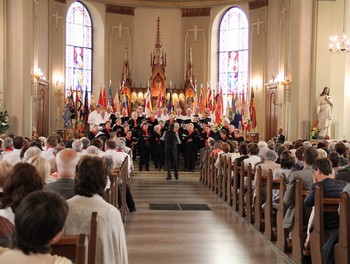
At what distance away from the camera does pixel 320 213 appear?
18.7ft

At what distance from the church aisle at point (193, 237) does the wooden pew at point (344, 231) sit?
6.80 feet

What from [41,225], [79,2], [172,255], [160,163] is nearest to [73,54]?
[79,2]

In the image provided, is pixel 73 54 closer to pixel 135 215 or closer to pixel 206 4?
pixel 206 4

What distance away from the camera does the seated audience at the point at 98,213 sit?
4.24 m

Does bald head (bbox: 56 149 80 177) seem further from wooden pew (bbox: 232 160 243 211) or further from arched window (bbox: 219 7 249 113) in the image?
arched window (bbox: 219 7 249 113)

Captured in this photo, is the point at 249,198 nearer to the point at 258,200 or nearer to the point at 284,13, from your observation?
the point at 258,200

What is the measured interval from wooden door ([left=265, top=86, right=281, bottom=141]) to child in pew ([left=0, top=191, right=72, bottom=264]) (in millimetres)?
20946

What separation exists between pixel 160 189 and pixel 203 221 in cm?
488

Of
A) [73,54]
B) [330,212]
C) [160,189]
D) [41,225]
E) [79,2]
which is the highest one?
[79,2]

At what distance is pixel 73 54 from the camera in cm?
2645

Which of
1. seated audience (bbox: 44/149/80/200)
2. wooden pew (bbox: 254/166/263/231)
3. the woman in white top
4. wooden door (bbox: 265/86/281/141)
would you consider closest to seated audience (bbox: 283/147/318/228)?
wooden pew (bbox: 254/166/263/231)

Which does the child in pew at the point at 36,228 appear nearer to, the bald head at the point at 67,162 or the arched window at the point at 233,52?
the bald head at the point at 67,162

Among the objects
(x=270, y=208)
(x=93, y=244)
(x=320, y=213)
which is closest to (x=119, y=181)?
(x=270, y=208)

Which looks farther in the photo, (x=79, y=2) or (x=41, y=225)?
(x=79, y=2)
